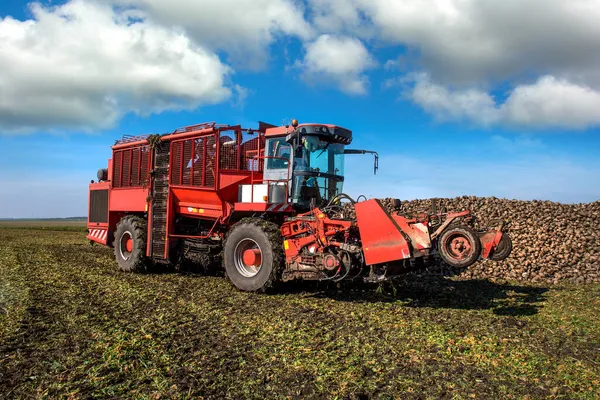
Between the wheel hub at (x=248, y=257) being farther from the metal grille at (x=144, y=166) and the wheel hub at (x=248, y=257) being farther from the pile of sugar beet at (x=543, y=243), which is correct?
the metal grille at (x=144, y=166)

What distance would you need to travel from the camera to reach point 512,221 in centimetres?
1260

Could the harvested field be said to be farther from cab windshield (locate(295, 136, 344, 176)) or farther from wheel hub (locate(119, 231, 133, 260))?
wheel hub (locate(119, 231, 133, 260))

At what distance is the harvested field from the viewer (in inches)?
162

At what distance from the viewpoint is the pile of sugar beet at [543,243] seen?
1126 cm

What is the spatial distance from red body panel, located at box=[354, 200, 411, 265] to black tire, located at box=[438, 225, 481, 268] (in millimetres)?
594

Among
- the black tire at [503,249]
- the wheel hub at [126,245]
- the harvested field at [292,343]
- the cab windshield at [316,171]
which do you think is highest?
the cab windshield at [316,171]

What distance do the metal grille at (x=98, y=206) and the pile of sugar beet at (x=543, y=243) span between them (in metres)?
7.40

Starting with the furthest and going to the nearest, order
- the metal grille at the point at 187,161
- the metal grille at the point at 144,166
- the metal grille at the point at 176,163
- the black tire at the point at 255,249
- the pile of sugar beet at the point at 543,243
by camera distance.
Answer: the metal grille at the point at 144,166 < the pile of sugar beet at the point at 543,243 < the metal grille at the point at 176,163 < the metal grille at the point at 187,161 < the black tire at the point at 255,249

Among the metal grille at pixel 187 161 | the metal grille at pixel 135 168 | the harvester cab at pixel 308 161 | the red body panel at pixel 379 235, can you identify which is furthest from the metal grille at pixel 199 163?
the red body panel at pixel 379 235

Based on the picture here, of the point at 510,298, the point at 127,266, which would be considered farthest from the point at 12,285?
the point at 510,298

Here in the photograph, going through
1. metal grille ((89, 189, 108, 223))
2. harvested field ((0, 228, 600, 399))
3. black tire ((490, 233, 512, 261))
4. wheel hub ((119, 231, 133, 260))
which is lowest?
harvested field ((0, 228, 600, 399))

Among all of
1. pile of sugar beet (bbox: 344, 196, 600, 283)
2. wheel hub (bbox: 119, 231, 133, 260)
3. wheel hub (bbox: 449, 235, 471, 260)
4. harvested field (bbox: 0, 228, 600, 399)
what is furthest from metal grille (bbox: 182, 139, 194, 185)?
wheel hub (bbox: 449, 235, 471, 260)

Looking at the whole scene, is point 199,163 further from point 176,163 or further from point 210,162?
point 176,163

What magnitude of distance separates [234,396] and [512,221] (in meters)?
10.9
